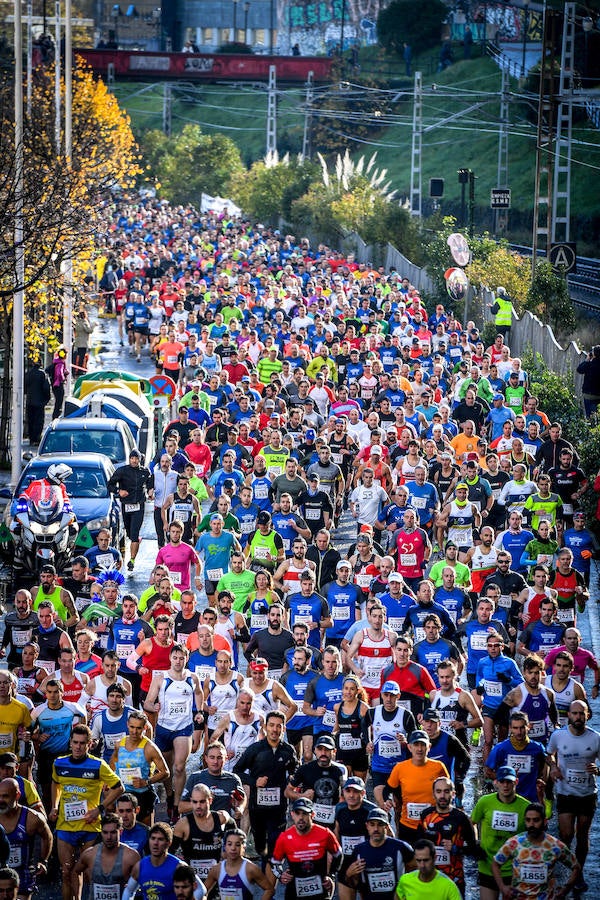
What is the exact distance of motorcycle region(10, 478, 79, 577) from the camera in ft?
62.3

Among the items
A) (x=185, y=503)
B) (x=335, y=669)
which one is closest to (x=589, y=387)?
(x=185, y=503)

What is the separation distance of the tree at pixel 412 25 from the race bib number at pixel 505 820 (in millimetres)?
107679

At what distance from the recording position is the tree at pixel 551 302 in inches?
1419

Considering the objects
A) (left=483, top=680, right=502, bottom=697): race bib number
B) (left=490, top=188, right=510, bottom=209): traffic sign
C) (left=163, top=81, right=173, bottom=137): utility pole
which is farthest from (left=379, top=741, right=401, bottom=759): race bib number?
(left=163, top=81, right=173, bottom=137): utility pole

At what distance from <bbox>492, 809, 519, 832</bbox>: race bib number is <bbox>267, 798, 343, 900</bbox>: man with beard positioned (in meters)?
1.05

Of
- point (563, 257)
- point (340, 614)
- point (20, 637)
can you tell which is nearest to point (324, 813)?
point (20, 637)

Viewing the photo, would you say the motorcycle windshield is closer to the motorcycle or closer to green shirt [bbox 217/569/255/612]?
the motorcycle

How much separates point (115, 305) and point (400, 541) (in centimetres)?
2924

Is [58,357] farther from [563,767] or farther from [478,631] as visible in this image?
[563,767]

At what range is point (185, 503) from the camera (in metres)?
19.5

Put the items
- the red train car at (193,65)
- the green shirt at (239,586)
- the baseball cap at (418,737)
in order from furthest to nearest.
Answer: the red train car at (193,65)
the green shirt at (239,586)
the baseball cap at (418,737)

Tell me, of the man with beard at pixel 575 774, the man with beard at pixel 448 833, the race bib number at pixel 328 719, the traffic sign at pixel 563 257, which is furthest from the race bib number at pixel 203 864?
the traffic sign at pixel 563 257

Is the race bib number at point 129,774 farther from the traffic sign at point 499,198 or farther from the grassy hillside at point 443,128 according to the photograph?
the grassy hillside at point 443,128

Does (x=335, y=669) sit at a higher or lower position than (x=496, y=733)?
higher
